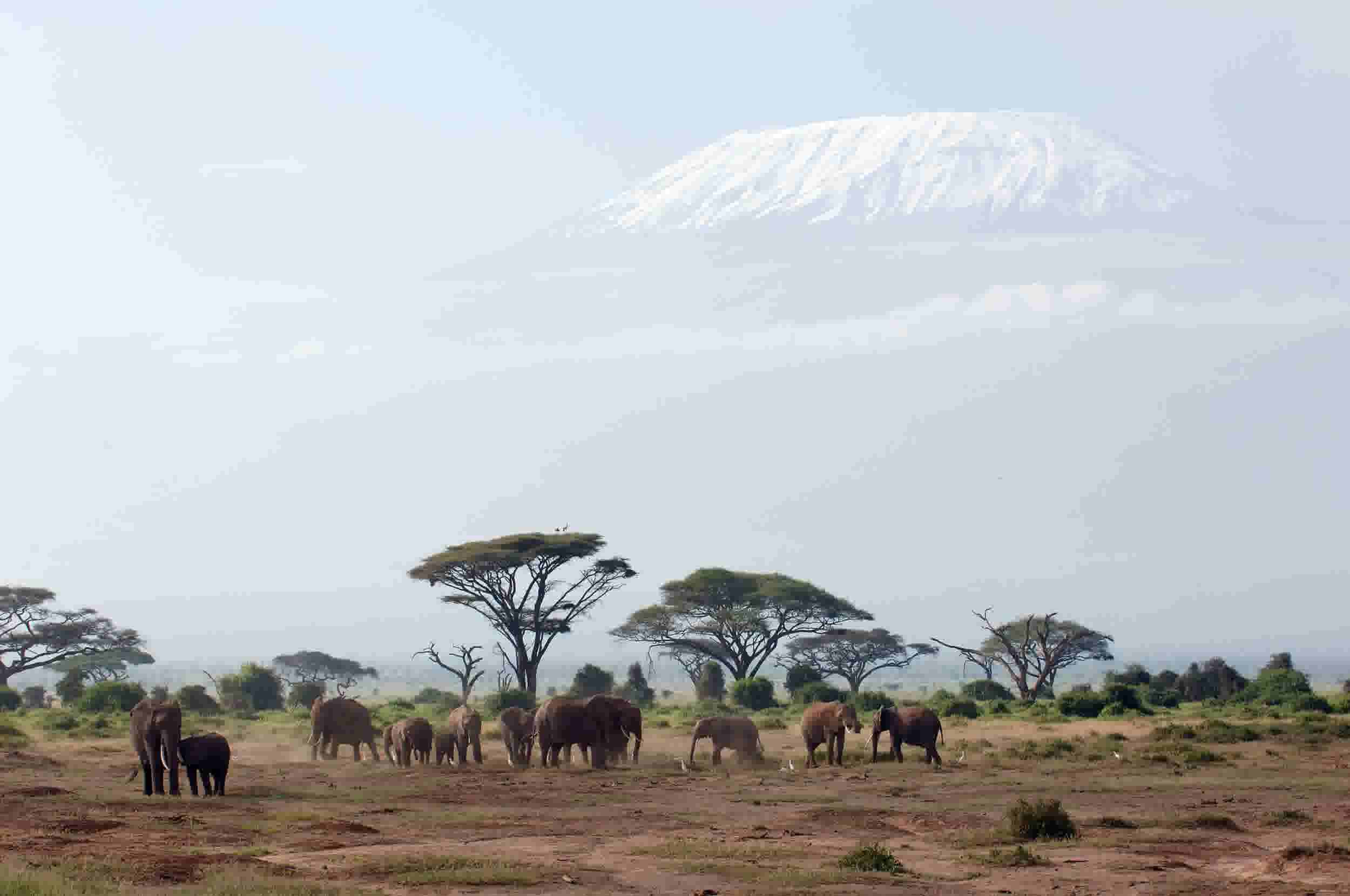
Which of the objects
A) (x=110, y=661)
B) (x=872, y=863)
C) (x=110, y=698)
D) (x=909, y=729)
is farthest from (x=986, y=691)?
(x=872, y=863)

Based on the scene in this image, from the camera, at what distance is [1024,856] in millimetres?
22219

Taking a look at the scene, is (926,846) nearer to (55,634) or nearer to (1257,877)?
(1257,877)

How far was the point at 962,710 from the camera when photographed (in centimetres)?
5469

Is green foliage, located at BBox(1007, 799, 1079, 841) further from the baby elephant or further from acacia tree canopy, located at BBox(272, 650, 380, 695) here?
acacia tree canopy, located at BBox(272, 650, 380, 695)

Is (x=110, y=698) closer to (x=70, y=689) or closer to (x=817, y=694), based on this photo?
(x=70, y=689)

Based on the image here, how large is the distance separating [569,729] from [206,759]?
435 inches

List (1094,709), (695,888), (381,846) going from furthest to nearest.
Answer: (1094,709) < (381,846) < (695,888)

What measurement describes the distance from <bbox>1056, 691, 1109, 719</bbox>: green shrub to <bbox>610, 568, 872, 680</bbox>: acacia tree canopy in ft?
79.4

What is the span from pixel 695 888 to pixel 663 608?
61827mm

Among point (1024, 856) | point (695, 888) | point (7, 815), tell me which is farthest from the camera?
point (7, 815)

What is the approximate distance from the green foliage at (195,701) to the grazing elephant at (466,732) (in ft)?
74.6

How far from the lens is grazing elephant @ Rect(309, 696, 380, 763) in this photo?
42.1 m

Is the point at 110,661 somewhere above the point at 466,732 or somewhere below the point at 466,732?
above

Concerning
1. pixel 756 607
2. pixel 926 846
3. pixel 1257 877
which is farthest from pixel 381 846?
pixel 756 607
